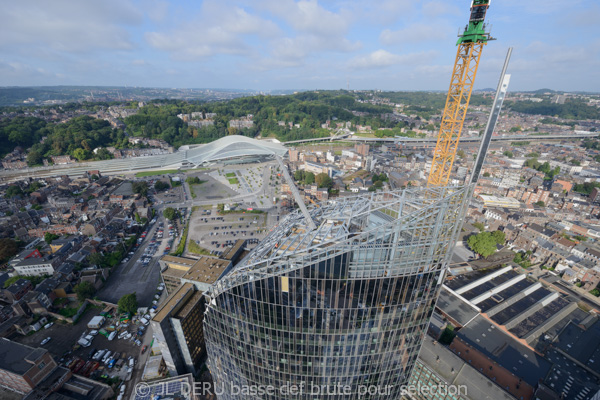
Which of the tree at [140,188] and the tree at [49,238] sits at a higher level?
the tree at [140,188]

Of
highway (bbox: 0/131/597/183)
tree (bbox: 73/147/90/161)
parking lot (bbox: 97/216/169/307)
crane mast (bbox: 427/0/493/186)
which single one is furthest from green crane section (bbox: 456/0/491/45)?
tree (bbox: 73/147/90/161)

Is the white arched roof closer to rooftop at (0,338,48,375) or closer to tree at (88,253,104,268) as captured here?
tree at (88,253,104,268)

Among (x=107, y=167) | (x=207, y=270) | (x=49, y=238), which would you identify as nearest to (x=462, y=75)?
(x=207, y=270)

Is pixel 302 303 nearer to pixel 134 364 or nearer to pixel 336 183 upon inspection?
pixel 134 364

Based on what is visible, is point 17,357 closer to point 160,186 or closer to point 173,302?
point 173,302

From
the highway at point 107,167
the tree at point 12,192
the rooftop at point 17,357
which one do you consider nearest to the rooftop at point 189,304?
the rooftop at point 17,357

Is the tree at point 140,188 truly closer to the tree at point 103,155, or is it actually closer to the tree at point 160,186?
the tree at point 160,186
